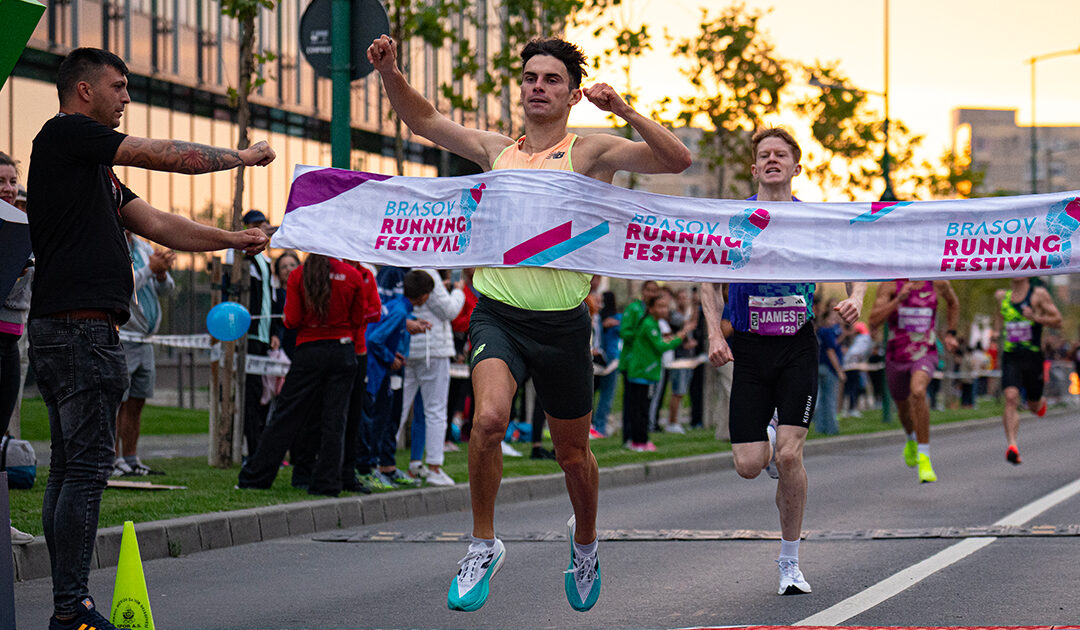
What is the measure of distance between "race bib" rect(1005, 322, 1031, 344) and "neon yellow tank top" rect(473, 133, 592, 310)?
9762mm

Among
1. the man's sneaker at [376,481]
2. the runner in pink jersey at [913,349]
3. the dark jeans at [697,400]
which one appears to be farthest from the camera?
the dark jeans at [697,400]

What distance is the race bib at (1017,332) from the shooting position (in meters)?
14.8

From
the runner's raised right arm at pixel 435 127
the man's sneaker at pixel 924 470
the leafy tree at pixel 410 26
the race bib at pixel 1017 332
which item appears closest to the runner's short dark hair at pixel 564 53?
the runner's raised right arm at pixel 435 127

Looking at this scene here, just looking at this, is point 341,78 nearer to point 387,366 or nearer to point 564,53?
point 387,366

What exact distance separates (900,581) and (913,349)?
20.1 ft

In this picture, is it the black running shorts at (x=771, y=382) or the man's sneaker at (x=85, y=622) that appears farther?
the black running shorts at (x=771, y=382)

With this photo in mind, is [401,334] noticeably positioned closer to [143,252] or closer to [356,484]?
[356,484]

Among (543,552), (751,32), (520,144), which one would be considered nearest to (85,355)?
(520,144)

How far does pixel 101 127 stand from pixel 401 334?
22.4 ft

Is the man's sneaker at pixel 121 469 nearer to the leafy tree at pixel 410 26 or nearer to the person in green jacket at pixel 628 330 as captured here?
the leafy tree at pixel 410 26

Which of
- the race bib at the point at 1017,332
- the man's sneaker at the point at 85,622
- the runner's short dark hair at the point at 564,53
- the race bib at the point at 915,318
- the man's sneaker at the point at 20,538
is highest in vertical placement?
the runner's short dark hair at the point at 564,53

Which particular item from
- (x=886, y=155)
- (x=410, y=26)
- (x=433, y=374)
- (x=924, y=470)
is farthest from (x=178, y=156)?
(x=886, y=155)

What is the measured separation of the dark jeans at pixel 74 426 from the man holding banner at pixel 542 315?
4.73ft

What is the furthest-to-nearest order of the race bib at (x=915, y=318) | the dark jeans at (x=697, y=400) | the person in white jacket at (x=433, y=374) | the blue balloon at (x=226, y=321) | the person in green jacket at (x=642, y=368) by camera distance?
the dark jeans at (x=697, y=400), the person in green jacket at (x=642, y=368), the race bib at (x=915, y=318), the person in white jacket at (x=433, y=374), the blue balloon at (x=226, y=321)
